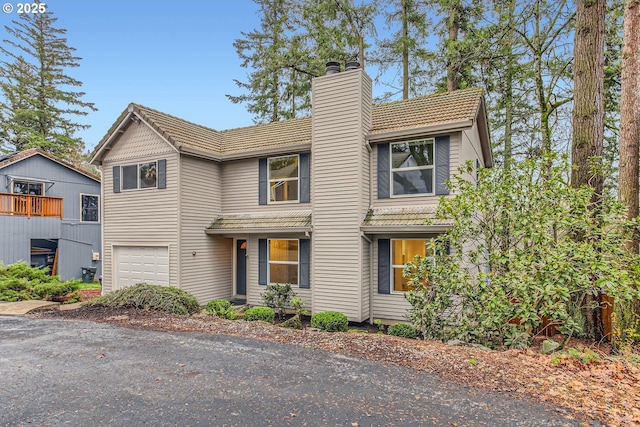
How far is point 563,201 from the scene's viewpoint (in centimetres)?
653

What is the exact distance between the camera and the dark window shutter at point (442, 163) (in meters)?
9.46

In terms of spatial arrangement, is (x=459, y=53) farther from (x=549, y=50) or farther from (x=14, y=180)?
(x=14, y=180)

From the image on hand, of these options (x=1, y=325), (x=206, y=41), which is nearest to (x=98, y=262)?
(x=1, y=325)

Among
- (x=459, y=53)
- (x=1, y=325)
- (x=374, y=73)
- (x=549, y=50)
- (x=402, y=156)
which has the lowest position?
(x=1, y=325)

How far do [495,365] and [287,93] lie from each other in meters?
19.4

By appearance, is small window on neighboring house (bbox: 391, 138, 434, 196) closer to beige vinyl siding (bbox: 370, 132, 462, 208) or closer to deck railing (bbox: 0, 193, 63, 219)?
beige vinyl siding (bbox: 370, 132, 462, 208)

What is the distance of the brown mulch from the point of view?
4043mm

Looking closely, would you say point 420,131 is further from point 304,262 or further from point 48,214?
point 48,214

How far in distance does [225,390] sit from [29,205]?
16.5m

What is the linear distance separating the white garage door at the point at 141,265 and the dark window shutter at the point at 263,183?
3.35m

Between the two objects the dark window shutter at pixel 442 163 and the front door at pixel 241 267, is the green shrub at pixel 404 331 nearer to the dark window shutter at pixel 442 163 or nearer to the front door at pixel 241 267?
the dark window shutter at pixel 442 163

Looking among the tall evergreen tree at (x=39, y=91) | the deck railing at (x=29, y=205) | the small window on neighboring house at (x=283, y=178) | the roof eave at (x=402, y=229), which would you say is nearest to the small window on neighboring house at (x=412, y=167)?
the roof eave at (x=402, y=229)

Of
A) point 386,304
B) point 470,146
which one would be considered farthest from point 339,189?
point 470,146

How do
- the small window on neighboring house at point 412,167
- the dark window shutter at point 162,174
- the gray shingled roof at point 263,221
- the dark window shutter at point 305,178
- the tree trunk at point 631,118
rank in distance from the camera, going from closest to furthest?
the tree trunk at point 631,118 → the small window on neighboring house at point 412,167 → the gray shingled roof at point 263,221 → the dark window shutter at point 305,178 → the dark window shutter at point 162,174
